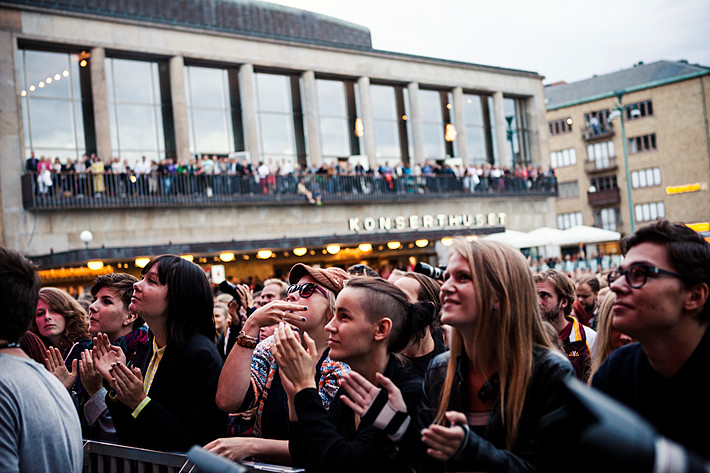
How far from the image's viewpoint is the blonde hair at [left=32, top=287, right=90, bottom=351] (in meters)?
6.69

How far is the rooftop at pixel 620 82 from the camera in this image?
6706 centimetres

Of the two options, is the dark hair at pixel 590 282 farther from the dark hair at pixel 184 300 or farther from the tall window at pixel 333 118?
the tall window at pixel 333 118

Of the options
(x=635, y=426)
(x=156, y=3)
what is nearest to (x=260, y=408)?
(x=635, y=426)

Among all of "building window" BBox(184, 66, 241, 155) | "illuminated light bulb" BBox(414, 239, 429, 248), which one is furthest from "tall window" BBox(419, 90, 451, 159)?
"building window" BBox(184, 66, 241, 155)

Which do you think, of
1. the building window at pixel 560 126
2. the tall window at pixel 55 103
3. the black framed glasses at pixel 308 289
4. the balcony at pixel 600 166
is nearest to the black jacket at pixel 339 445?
the black framed glasses at pixel 308 289

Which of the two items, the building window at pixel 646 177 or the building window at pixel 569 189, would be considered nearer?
the building window at pixel 646 177

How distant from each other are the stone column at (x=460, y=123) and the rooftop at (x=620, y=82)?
31.5 m

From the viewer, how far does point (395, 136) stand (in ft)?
129

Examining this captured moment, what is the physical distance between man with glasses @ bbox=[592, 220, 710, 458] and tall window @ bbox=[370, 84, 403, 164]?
1400 inches

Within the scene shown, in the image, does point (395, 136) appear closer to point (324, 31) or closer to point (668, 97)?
point (324, 31)

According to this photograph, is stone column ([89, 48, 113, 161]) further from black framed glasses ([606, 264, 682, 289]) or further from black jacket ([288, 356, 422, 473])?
black framed glasses ([606, 264, 682, 289])

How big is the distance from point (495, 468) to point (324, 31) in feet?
125

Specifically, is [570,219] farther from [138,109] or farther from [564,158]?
[138,109]

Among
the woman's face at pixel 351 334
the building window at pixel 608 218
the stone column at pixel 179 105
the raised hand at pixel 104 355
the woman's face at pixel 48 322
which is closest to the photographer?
the woman's face at pixel 351 334
